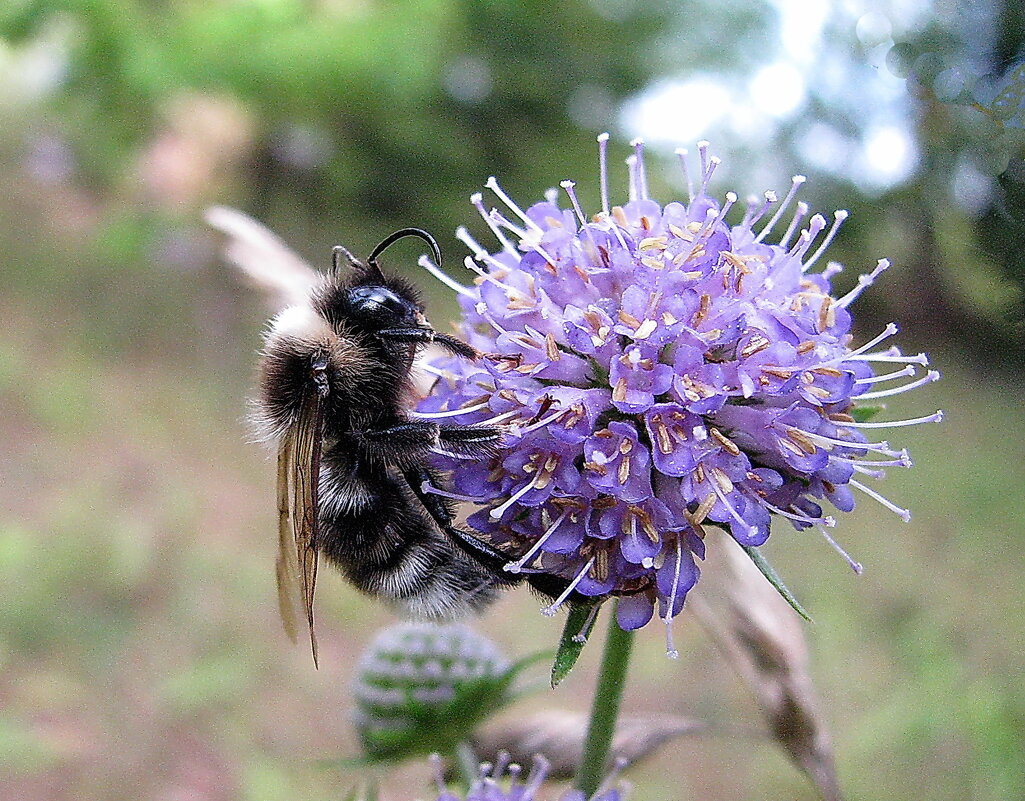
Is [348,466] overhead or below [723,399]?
below

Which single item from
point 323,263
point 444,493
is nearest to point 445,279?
point 444,493

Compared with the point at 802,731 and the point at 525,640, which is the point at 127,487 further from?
the point at 802,731

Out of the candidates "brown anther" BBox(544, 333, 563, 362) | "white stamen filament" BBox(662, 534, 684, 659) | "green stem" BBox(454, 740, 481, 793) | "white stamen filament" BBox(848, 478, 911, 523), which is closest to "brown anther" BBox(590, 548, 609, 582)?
"white stamen filament" BBox(662, 534, 684, 659)

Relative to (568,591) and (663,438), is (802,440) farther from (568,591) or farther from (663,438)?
(568,591)

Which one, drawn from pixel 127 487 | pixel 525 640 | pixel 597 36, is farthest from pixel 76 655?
pixel 597 36

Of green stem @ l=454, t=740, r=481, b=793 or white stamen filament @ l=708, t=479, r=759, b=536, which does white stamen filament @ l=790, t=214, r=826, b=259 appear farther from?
green stem @ l=454, t=740, r=481, b=793

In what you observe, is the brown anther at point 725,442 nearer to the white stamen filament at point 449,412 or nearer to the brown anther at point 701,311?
the brown anther at point 701,311

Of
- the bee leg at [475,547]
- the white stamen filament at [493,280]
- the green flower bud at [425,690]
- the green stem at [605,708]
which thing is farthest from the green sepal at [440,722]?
the white stamen filament at [493,280]
